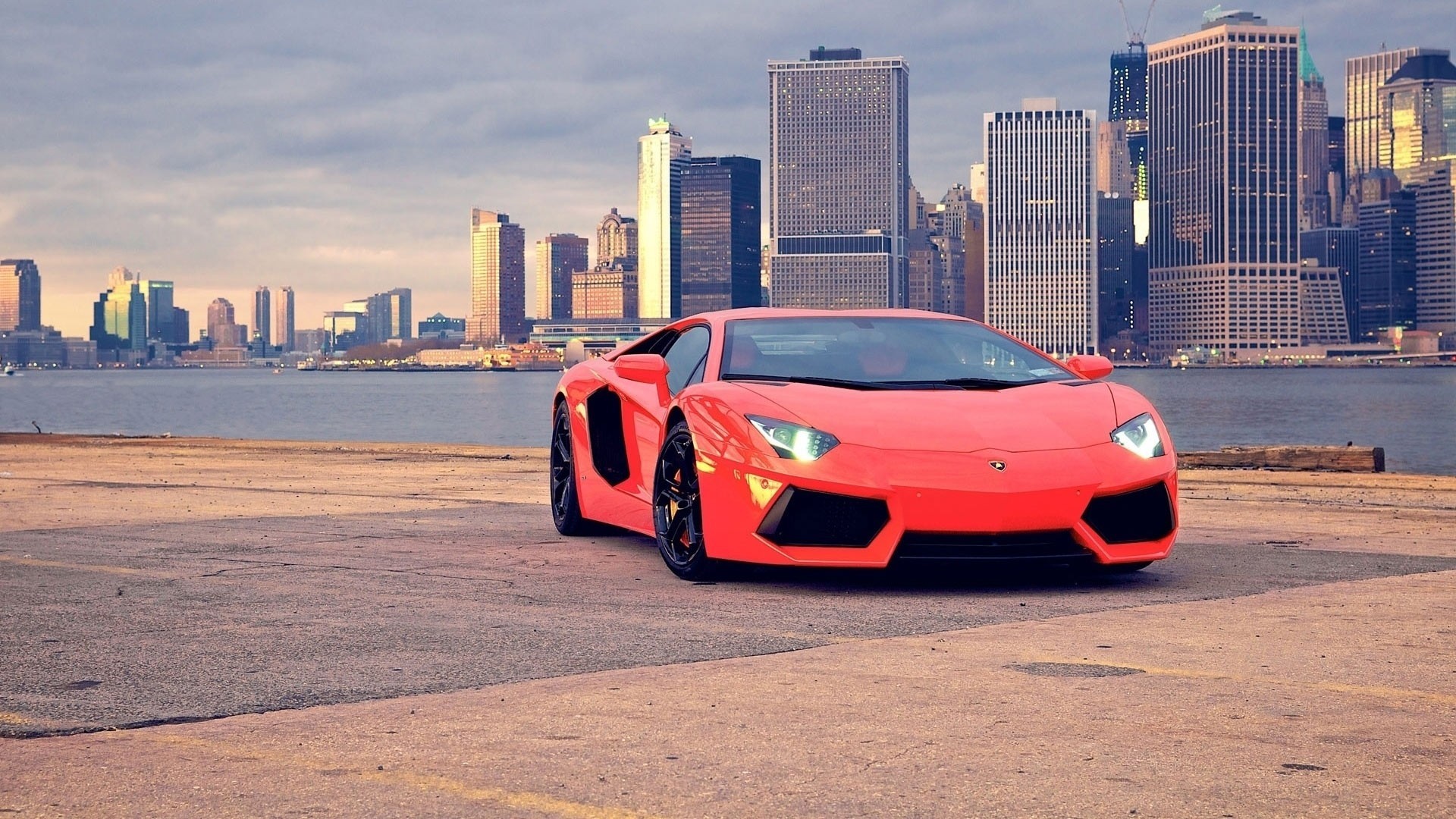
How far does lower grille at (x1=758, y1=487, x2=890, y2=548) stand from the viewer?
283 inches

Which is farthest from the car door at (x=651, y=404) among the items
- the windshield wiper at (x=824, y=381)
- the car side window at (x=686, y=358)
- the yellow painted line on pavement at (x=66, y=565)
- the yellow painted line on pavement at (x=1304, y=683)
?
the yellow painted line on pavement at (x=1304, y=683)

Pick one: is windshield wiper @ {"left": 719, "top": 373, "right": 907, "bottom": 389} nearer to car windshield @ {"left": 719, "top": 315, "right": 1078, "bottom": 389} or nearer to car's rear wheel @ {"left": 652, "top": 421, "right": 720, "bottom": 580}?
car windshield @ {"left": 719, "top": 315, "right": 1078, "bottom": 389}

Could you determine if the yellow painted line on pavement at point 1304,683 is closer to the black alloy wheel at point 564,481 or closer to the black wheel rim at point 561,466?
the black alloy wheel at point 564,481

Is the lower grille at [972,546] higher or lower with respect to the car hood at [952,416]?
lower

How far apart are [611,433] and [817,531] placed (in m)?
2.32

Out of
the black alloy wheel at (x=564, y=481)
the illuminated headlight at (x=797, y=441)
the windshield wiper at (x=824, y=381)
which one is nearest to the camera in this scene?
the illuminated headlight at (x=797, y=441)

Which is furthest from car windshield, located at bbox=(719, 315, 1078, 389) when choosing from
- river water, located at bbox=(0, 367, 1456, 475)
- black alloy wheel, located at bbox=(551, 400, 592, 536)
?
river water, located at bbox=(0, 367, 1456, 475)

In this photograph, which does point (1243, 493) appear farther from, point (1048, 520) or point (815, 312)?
point (1048, 520)

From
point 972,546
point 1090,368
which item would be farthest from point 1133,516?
point 1090,368

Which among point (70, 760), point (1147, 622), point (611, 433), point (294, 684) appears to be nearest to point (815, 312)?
point (611, 433)

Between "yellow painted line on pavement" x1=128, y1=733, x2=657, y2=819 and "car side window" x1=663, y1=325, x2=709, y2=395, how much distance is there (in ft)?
14.4

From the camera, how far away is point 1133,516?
24.6 ft

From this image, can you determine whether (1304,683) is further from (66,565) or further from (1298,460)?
(1298,460)

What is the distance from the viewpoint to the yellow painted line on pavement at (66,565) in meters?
8.02
